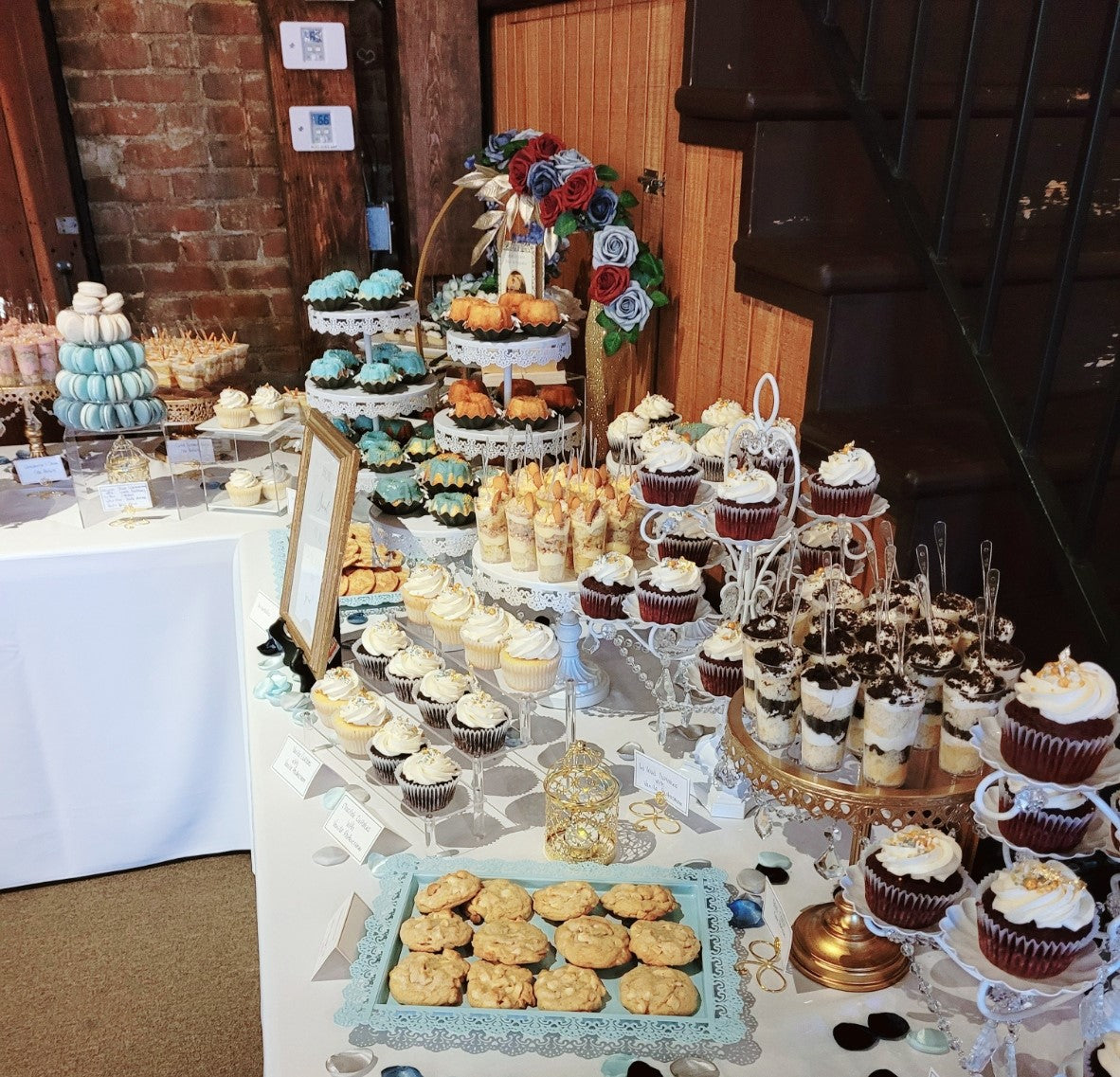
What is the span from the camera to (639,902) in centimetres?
135

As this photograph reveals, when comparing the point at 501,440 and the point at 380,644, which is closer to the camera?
the point at 380,644

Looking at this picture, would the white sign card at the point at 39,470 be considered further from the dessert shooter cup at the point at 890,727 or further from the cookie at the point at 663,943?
the dessert shooter cup at the point at 890,727

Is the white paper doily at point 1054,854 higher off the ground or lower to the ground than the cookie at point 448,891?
higher

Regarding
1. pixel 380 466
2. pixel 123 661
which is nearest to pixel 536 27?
pixel 380 466

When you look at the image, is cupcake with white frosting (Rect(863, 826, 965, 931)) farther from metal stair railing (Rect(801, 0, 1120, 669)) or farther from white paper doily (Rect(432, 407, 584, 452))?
white paper doily (Rect(432, 407, 584, 452))


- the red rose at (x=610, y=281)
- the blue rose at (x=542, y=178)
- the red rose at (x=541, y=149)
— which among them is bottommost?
the red rose at (x=610, y=281)

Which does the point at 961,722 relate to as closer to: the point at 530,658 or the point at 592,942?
the point at 592,942

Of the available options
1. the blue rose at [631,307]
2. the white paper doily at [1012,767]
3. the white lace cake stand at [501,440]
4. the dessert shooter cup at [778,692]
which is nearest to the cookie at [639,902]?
the dessert shooter cup at [778,692]

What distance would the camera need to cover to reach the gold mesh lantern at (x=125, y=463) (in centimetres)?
273

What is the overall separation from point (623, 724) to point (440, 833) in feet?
1.46

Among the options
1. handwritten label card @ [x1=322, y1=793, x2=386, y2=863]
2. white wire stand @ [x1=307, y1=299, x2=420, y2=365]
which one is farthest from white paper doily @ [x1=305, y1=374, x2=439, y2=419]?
handwritten label card @ [x1=322, y1=793, x2=386, y2=863]

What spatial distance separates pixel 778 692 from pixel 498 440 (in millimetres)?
1315

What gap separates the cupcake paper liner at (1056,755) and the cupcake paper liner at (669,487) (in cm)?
71

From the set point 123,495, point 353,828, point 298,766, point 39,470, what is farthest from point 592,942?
point 39,470
